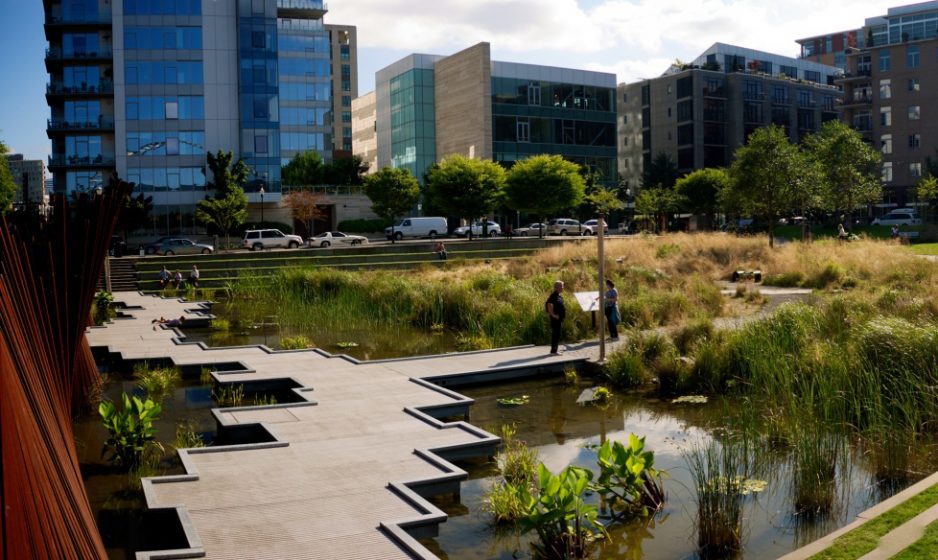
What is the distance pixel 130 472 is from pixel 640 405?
25.7 feet

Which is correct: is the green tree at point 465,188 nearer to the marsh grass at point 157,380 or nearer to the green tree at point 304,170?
the green tree at point 304,170

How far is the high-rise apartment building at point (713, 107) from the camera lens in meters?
87.2

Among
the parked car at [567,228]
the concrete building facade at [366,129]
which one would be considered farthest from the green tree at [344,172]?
the parked car at [567,228]

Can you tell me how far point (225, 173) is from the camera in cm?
6188

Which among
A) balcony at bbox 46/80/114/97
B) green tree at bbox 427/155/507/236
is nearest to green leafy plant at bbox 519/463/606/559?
green tree at bbox 427/155/507/236

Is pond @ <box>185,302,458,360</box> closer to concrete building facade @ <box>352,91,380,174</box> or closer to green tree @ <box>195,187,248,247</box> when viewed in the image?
green tree @ <box>195,187,248,247</box>

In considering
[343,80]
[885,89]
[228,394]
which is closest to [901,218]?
[885,89]

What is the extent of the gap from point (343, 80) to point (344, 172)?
125 ft

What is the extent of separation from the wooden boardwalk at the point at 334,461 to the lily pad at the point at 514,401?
1.10 metres

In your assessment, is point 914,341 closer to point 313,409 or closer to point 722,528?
point 722,528

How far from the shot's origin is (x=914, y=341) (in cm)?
1198

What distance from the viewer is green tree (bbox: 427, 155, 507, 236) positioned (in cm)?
5456

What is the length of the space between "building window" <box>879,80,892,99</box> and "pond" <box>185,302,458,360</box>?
77796 mm

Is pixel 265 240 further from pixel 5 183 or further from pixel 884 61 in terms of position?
pixel 884 61
